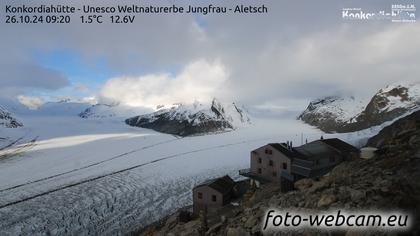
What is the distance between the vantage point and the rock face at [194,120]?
5182 inches

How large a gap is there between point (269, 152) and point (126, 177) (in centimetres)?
2542

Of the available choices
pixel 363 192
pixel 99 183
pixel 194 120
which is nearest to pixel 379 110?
pixel 194 120

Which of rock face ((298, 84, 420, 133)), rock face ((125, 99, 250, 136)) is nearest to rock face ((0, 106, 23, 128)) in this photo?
rock face ((125, 99, 250, 136))

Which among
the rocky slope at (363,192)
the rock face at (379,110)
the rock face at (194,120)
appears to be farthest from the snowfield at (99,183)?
the rock face at (194,120)

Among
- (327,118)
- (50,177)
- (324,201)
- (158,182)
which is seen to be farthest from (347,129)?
(324,201)

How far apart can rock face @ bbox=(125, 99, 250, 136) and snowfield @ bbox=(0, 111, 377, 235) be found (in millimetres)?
43328

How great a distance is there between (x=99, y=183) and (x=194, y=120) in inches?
3504

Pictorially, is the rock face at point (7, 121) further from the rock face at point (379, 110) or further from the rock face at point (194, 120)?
the rock face at point (379, 110)

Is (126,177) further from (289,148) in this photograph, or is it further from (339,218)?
(339,218)

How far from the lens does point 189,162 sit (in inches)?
2512

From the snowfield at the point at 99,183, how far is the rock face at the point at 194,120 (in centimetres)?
4333

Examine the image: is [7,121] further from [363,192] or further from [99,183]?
[363,192]

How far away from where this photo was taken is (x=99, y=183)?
47812mm

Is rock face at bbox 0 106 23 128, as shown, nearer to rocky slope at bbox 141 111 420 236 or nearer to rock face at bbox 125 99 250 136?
rock face at bbox 125 99 250 136
